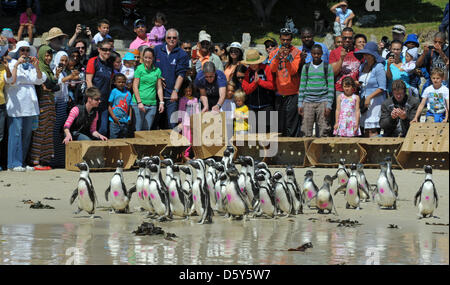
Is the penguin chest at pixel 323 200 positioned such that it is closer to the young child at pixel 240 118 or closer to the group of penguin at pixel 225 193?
the group of penguin at pixel 225 193

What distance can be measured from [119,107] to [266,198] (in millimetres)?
5317

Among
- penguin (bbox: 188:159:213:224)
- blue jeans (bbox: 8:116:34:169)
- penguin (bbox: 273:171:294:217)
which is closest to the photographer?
penguin (bbox: 188:159:213:224)

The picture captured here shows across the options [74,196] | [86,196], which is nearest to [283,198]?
[86,196]

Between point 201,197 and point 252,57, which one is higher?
point 252,57

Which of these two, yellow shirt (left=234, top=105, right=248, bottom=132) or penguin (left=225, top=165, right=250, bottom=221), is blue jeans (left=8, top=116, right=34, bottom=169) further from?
penguin (left=225, top=165, right=250, bottom=221)

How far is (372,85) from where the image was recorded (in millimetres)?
17141

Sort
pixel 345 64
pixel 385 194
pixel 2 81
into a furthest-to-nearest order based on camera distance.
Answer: pixel 345 64, pixel 2 81, pixel 385 194

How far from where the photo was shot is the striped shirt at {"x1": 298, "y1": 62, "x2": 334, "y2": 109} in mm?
16938

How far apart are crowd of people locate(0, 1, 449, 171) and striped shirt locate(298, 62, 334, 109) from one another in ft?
0.06

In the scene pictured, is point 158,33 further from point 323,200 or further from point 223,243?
point 223,243

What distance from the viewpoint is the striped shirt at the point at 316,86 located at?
16938 millimetres

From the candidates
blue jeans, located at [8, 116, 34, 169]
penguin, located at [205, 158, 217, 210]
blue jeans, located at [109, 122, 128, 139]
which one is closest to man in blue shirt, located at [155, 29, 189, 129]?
blue jeans, located at [109, 122, 128, 139]

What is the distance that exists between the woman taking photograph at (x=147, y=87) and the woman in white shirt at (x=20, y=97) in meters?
1.87

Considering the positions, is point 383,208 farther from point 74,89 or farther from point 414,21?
point 414,21
